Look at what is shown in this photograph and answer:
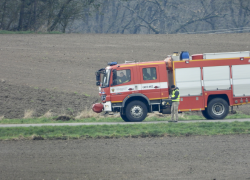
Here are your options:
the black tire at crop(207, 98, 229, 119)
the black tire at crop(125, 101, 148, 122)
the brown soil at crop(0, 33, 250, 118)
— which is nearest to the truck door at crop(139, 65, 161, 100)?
the black tire at crop(125, 101, 148, 122)

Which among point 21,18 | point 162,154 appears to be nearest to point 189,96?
point 162,154

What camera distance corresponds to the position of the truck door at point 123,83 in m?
16.7

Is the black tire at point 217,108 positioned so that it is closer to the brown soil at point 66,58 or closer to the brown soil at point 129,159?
the brown soil at point 129,159

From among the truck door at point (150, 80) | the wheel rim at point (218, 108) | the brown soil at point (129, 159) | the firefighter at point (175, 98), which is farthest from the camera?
the wheel rim at point (218, 108)

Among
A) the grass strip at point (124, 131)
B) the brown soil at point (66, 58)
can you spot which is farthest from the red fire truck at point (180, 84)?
the brown soil at point (66, 58)

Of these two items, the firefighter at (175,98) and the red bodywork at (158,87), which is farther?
the red bodywork at (158,87)

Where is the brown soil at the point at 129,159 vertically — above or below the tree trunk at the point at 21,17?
below

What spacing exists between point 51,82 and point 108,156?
20.0 metres

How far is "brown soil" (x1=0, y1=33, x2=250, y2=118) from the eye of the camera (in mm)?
23672

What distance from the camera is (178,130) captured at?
527 inches

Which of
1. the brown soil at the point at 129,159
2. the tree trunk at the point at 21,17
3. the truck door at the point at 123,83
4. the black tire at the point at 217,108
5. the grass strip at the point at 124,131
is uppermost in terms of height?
the tree trunk at the point at 21,17

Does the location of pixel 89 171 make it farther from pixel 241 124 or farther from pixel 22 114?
pixel 22 114

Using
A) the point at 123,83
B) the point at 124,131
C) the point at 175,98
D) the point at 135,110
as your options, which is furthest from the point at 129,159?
the point at 123,83

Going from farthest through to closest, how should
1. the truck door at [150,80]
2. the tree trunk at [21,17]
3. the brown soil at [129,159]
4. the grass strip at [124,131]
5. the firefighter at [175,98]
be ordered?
the tree trunk at [21,17] < the truck door at [150,80] < the firefighter at [175,98] < the grass strip at [124,131] < the brown soil at [129,159]
